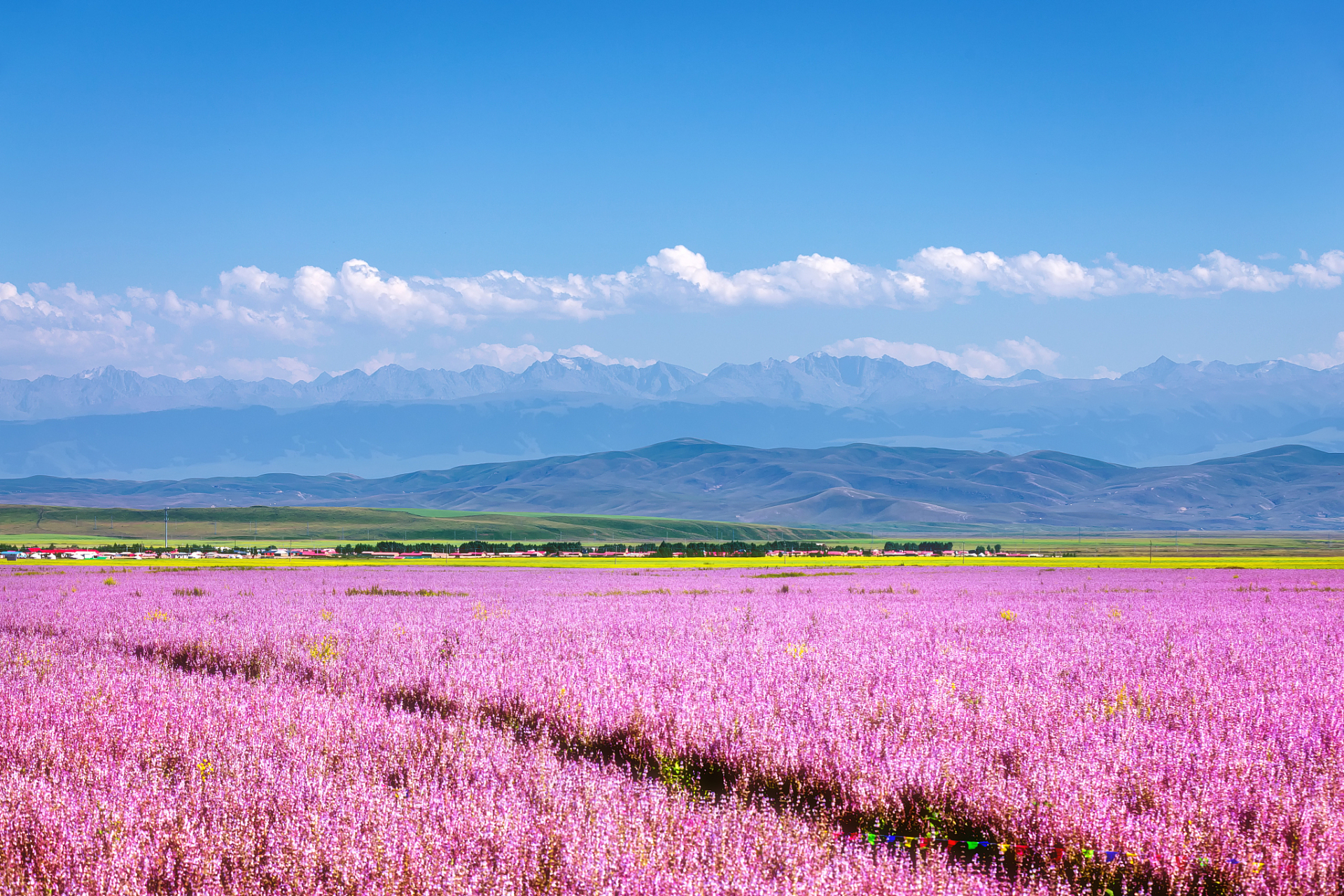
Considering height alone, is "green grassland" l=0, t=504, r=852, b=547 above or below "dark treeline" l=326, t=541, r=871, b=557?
below

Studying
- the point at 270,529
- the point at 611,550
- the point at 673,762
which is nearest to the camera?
the point at 673,762

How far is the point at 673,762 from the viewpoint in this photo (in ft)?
17.3

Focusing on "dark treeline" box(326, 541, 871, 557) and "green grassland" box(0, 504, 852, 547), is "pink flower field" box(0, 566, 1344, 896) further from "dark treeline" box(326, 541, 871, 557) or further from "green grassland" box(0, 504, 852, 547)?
"green grassland" box(0, 504, 852, 547)

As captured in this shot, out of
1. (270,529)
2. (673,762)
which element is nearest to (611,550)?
(673,762)

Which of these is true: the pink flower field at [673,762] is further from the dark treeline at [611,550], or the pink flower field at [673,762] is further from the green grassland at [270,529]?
the green grassland at [270,529]

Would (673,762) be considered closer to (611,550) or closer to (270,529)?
(611,550)

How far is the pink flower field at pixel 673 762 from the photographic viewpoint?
345 cm

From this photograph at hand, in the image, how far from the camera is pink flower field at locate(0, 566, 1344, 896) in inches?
136

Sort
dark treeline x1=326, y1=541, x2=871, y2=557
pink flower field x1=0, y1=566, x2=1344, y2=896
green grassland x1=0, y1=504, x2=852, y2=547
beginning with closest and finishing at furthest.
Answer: pink flower field x1=0, y1=566, x2=1344, y2=896, dark treeline x1=326, y1=541, x2=871, y2=557, green grassland x1=0, y1=504, x2=852, y2=547

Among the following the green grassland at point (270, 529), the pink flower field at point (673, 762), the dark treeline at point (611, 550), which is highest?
the pink flower field at point (673, 762)

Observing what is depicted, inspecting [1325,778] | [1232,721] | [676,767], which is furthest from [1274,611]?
[676,767]

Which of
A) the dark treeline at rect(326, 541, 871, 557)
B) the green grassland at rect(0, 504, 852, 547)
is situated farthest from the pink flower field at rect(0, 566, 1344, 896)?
the green grassland at rect(0, 504, 852, 547)

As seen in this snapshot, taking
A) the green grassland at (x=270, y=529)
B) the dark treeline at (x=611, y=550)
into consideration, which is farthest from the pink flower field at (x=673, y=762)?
the green grassland at (x=270, y=529)

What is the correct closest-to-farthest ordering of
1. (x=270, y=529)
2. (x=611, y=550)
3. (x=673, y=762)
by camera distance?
(x=673, y=762) < (x=611, y=550) < (x=270, y=529)
